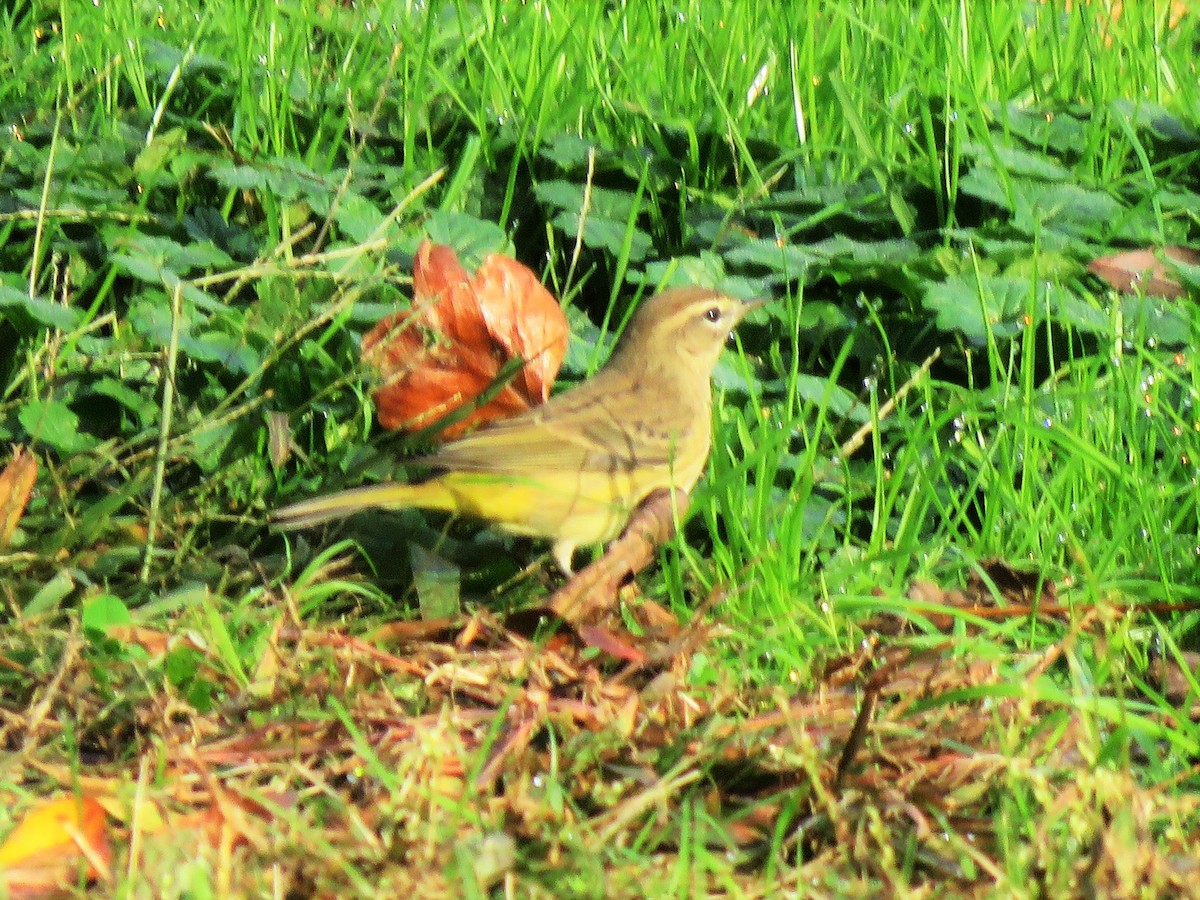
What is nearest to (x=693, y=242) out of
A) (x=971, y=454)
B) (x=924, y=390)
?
(x=924, y=390)

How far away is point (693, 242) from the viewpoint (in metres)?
5.90

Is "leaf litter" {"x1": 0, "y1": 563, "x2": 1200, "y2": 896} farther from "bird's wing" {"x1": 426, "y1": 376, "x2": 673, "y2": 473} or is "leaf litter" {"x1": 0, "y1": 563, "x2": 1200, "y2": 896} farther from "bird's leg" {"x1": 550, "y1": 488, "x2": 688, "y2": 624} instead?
"bird's wing" {"x1": 426, "y1": 376, "x2": 673, "y2": 473}

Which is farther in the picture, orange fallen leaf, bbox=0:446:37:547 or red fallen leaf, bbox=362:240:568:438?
red fallen leaf, bbox=362:240:568:438

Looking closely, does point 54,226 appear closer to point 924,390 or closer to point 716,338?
point 716,338

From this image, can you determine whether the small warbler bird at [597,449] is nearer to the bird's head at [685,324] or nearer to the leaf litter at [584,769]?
the bird's head at [685,324]

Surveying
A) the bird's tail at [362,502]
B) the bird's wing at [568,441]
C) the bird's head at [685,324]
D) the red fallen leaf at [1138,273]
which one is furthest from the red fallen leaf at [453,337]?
the red fallen leaf at [1138,273]

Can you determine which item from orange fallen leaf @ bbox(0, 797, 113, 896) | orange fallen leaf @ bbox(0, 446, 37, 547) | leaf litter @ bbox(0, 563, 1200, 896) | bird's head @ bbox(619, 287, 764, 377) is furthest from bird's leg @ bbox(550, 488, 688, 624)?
orange fallen leaf @ bbox(0, 446, 37, 547)

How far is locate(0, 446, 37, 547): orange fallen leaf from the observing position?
438 centimetres

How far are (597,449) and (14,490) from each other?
1.71 metres

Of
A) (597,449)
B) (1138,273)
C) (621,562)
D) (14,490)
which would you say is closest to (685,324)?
(597,449)

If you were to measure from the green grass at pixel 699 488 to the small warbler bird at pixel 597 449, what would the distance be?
14cm

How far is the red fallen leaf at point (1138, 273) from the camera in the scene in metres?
5.26

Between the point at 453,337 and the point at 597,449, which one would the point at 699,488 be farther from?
the point at 453,337

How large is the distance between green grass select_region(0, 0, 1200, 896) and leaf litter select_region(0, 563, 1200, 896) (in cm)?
1
